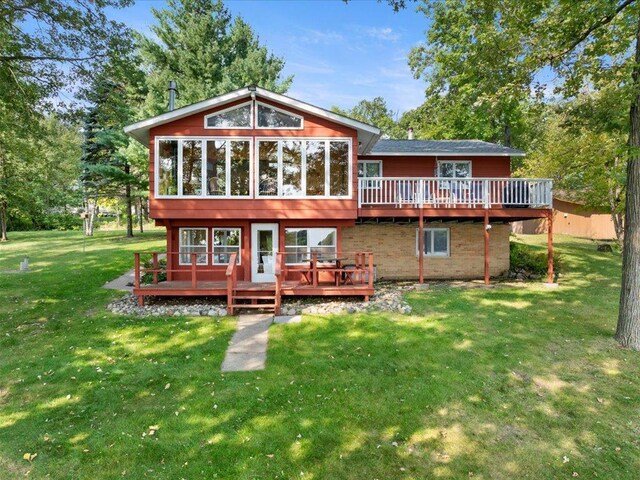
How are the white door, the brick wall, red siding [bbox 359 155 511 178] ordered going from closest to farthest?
the white door, the brick wall, red siding [bbox 359 155 511 178]

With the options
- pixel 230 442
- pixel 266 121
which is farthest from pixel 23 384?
pixel 266 121

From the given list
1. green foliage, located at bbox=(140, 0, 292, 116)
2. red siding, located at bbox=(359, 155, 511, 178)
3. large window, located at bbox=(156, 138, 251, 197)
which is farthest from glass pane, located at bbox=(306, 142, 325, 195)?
green foliage, located at bbox=(140, 0, 292, 116)

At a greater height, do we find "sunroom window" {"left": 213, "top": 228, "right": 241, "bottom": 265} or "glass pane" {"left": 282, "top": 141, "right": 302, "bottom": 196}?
"glass pane" {"left": 282, "top": 141, "right": 302, "bottom": 196}

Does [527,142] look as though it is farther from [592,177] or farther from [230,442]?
[230,442]

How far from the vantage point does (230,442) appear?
458cm

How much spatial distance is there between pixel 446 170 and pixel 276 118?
7.67 meters

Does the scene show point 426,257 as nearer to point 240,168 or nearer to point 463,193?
point 463,193

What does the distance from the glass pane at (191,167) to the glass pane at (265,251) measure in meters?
2.52

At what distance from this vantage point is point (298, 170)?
11625 millimetres

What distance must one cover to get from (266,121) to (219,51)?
16541 mm

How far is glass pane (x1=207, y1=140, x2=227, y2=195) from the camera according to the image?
11422 mm

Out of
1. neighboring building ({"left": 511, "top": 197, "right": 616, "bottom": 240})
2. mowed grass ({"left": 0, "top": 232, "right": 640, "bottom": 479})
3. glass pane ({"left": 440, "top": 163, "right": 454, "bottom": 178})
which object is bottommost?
mowed grass ({"left": 0, "top": 232, "right": 640, "bottom": 479})

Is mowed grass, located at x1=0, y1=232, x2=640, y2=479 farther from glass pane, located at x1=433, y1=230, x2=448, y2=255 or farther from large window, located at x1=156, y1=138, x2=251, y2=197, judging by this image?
glass pane, located at x1=433, y1=230, x2=448, y2=255

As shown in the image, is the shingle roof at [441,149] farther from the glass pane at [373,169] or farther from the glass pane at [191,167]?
the glass pane at [191,167]
